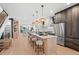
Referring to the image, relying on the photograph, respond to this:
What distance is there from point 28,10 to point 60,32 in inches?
38.9

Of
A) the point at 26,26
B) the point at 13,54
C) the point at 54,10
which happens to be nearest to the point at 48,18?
the point at 54,10

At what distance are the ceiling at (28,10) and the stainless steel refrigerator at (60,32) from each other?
0.40m

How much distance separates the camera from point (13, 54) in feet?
11.5

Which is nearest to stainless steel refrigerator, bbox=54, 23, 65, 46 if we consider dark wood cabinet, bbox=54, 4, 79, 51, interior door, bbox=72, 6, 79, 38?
dark wood cabinet, bbox=54, 4, 79, 51

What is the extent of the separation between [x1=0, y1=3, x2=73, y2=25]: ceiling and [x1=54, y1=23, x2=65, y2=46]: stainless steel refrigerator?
397 mm

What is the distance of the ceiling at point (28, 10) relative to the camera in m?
3.53

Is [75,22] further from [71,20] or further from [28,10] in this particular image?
[28,10]

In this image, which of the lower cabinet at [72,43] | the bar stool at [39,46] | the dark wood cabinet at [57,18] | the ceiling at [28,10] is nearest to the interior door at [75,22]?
the lower cabinet at [72,43]

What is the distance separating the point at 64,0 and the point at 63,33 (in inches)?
34.3

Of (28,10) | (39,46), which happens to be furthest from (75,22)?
(28,10)

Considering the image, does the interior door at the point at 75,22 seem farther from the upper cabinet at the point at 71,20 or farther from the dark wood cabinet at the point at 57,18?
the dark wood cabinet at the point at 57,18

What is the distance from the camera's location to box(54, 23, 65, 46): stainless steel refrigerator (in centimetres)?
372

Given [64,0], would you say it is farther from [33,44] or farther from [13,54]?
[13,54]

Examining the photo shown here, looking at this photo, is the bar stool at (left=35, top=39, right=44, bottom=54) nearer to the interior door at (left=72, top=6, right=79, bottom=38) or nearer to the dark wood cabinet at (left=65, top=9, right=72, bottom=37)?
the dark wood cabinet at (left=65, top=9, right=72, bottom=37)
